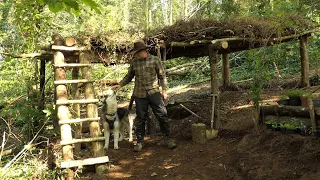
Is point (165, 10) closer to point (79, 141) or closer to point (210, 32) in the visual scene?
point (210, 32)

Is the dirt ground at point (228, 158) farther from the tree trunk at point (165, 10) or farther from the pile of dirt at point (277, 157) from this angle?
the tree trunk at point (165, 10)

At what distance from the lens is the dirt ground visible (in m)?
4.70

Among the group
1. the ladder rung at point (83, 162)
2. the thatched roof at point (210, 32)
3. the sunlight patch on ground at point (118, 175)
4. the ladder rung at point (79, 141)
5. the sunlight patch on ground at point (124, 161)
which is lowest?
the sunlight patch on ground at point (118, 175)

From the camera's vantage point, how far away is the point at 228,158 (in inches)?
233

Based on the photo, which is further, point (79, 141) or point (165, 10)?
point (165, 10)

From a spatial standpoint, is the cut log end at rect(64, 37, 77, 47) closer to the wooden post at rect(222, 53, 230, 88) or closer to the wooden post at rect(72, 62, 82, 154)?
the wooden post at rect(72, 62, 82, 154)

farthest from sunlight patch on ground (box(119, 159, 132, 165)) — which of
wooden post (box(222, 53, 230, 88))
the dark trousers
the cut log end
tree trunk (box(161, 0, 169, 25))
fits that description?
tree trunk (box(161, 0, 169, 25))

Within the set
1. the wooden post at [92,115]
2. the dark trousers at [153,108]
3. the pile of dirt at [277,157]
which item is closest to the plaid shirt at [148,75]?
the dark trousers at [153,108]

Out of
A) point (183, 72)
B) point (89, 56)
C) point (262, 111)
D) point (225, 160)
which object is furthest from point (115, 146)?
point (183, 72)

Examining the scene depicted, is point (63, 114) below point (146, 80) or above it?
below

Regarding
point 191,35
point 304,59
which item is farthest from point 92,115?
point 304,59

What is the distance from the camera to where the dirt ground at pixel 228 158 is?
470cm

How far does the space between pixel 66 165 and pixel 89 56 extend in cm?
238

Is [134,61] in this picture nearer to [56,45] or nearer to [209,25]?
[56,45]
